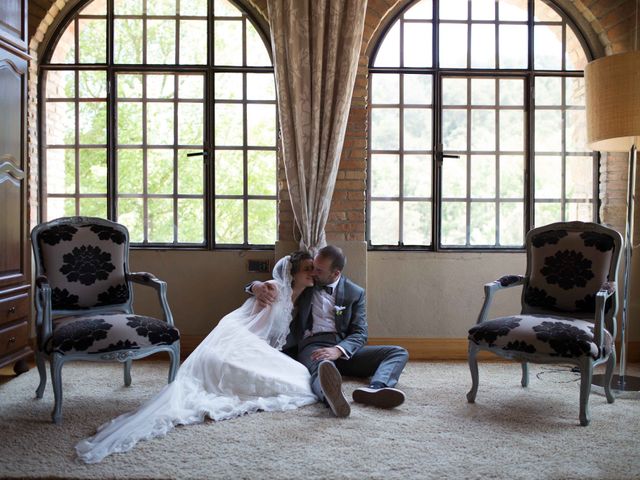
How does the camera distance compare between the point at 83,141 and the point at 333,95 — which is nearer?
the point at 333,95

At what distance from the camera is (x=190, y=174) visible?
4859 mm

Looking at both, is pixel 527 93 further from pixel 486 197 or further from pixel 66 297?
pixel 66 297

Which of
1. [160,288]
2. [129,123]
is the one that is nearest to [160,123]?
[129,123]

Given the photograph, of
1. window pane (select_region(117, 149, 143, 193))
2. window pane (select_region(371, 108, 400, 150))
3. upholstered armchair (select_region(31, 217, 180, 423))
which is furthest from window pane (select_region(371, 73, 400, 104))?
upholstered armchair (select_region(31, 217, 180, 423))

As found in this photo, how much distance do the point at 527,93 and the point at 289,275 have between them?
2444mm

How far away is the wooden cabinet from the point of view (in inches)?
150

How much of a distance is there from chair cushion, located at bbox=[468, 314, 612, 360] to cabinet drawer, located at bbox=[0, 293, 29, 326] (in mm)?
2806

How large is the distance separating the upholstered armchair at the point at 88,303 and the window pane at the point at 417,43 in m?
2.57

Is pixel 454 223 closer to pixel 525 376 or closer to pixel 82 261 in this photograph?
pixel 525 376

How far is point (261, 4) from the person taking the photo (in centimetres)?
463

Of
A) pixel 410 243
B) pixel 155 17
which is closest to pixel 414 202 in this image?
pixel 410 243

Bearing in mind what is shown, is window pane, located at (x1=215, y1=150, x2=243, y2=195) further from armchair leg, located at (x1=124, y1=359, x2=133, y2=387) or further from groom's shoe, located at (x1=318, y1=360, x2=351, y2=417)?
groom's shoe, located at (x1=318, y1=360, x2=351, y2=417)

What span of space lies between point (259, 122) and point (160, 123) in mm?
780

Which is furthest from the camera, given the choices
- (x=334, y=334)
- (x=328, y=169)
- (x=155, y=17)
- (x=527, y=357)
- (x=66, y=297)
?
(x=155, y=17)
